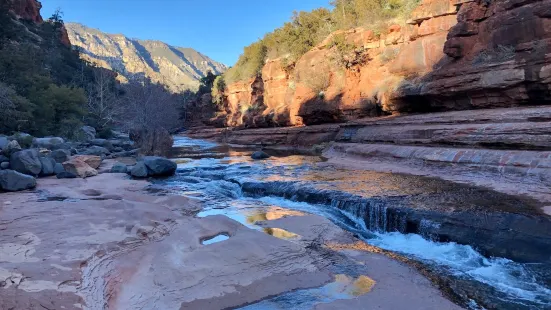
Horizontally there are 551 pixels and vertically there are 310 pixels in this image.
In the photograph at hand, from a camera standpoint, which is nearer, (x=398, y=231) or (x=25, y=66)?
(x=398, y=231)

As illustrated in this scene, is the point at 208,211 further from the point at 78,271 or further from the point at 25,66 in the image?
the point at 25,66

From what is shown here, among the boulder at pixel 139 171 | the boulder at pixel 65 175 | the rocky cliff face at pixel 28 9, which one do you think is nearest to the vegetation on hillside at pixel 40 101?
the boulder at pixel 65 175

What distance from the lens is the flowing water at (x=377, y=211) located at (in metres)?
3.58

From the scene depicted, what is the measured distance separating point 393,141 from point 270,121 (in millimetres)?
18313

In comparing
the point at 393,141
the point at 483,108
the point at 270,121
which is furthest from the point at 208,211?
the point at 270,121

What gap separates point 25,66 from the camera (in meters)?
19.3

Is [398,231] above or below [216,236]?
below

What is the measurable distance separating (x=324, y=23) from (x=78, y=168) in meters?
24.8

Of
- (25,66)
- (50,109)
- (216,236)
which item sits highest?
(25,66)

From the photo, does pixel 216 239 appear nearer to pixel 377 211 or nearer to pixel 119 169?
pixel 377 211

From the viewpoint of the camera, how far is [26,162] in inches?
373

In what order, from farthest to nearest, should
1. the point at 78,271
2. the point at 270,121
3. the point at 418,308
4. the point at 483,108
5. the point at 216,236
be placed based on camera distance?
the point at 270,121 < the point at 483,108 < the point at 216,236 < the point at 78,271 < the point at 418,308

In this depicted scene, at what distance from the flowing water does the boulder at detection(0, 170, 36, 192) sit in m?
3.03

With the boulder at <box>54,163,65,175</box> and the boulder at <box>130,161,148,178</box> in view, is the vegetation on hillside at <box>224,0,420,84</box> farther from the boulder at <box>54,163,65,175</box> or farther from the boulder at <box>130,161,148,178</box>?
the boulder at <box>54,163,65,175</box>
